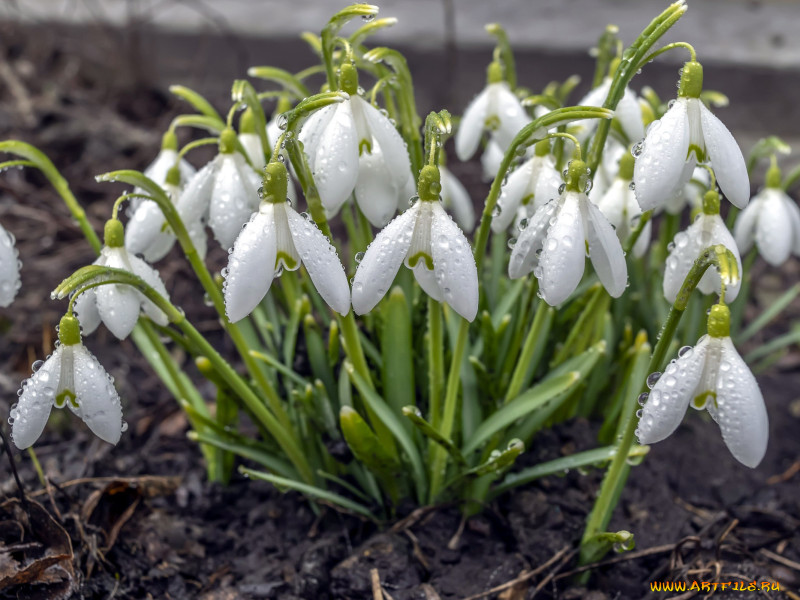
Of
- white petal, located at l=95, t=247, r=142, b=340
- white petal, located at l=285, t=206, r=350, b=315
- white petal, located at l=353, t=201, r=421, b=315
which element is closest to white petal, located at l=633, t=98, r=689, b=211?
white petal, located at l=353, t=201, r=421, b=315

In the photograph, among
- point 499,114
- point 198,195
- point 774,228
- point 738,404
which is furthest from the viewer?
point 774,228

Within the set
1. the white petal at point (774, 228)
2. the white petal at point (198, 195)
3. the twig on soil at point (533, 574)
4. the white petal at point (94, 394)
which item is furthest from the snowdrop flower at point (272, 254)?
the white petal at point (774, 228)

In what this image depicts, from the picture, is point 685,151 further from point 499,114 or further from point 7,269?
point 7,269

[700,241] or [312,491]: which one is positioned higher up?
[700,241]

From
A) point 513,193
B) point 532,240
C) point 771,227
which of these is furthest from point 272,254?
point 771,227

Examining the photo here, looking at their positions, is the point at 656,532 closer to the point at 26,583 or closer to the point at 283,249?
the point at 283,249

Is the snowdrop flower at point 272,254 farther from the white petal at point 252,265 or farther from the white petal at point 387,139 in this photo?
the white petal at point 387,139

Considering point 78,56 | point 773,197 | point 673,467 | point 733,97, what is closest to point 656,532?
point 673,467

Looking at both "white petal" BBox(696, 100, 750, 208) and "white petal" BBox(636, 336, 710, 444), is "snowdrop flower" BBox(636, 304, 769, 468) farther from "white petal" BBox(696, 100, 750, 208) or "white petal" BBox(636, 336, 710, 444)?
"white petal" BBox(696, 100, 750, 208)
